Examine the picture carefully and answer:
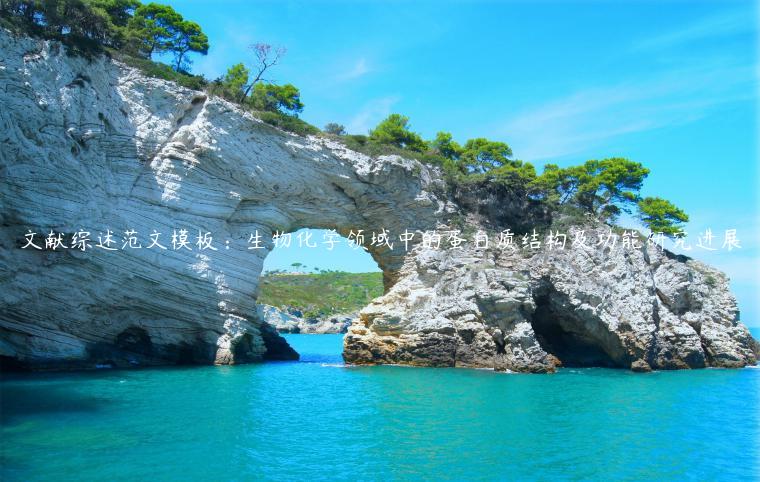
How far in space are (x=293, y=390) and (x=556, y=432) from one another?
10224mm

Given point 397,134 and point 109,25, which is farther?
point 397,134

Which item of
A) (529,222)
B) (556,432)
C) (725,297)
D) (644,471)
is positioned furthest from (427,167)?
(644,471)

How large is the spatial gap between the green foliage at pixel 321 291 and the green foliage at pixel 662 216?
6424 centimetres

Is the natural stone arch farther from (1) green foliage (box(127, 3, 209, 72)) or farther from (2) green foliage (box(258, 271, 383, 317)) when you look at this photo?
(2) green foliage (box(258, 271, 383, 317))

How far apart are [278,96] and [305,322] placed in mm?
64766

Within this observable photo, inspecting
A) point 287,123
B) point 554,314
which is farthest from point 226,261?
point 554,314

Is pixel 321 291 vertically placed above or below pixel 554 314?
above

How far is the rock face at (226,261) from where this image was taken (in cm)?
2411

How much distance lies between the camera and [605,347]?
105 feet

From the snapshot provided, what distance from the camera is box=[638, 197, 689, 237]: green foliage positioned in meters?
37.1

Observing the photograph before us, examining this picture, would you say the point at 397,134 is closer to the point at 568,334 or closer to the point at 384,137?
the point at 384,137

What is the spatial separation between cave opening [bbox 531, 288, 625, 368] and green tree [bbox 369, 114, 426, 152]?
1374 centimetres

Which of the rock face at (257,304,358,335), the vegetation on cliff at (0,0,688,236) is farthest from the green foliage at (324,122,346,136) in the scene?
the rock face at (257,304,358,335)

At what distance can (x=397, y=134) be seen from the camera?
3900 cm
